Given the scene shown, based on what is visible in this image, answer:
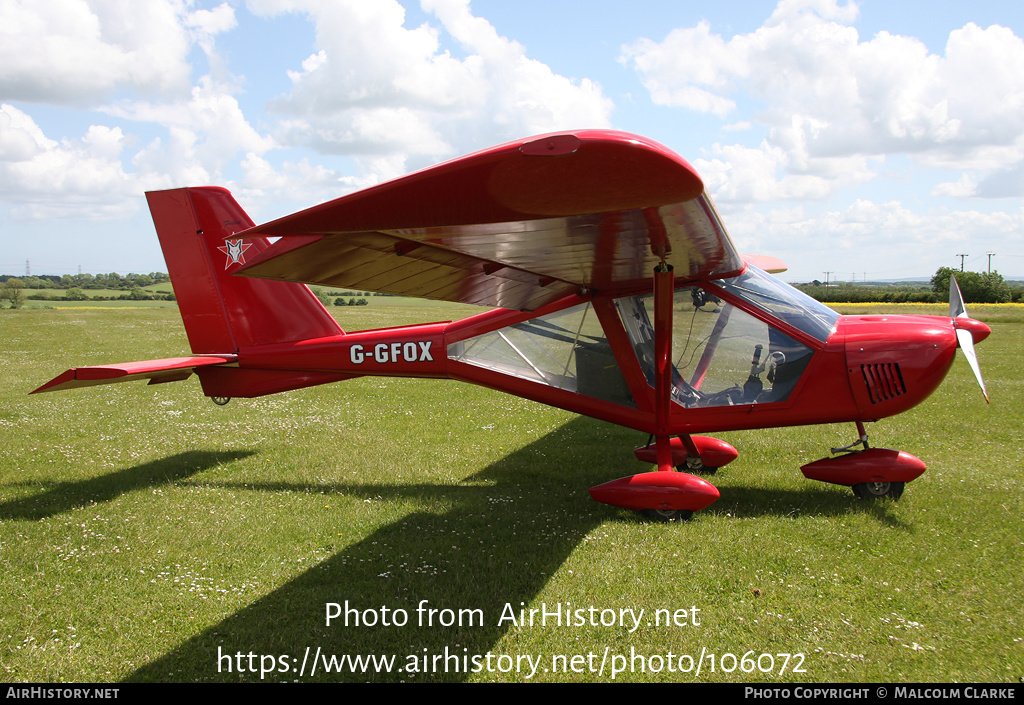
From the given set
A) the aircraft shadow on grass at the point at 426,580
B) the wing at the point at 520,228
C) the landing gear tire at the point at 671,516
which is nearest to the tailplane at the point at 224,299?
the aircraft shadow on grass at the point at 426,580

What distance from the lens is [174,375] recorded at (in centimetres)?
649

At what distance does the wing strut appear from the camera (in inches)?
206

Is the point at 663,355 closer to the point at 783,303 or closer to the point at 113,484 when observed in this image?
the point at 783,303

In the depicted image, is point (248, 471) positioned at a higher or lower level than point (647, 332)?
lower

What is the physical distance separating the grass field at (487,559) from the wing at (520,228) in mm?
2149

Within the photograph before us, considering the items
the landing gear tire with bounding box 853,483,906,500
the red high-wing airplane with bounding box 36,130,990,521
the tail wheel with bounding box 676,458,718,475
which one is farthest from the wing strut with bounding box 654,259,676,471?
the landing gear tire with bounding box 853,483,906,500

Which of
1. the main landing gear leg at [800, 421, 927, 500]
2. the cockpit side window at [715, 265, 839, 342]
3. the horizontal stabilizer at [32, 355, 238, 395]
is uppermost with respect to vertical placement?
the cockpit side window at [715, 265, 839, 342]

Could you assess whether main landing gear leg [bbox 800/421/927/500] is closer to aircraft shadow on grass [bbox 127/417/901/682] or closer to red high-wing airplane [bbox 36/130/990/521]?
red high-wing airplane [bbox 36/130/990/521]

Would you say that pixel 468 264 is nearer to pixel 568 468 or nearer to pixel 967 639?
pixel 568 468

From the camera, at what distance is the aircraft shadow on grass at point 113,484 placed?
5762mm

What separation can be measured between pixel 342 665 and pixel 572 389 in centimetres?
365

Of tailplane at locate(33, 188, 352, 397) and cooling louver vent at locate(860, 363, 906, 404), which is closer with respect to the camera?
cooling louver vent at locate(860, 363, 906, 404)

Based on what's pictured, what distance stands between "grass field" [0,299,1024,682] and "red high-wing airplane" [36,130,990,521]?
680 millimetres

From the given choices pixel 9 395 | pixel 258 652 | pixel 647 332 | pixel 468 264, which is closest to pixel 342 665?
pixel 258 652
